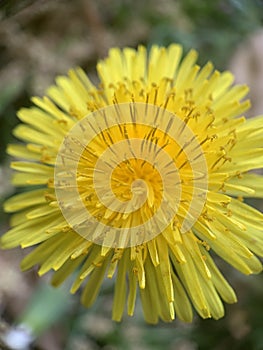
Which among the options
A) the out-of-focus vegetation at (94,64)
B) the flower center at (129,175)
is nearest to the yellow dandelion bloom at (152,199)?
the flower center at (129,175)

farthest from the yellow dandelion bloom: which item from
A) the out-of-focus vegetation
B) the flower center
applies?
the out-of-focus vegetation

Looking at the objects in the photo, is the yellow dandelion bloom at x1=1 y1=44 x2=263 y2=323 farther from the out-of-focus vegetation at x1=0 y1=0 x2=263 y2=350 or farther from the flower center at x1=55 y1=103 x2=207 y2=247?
the out-of-focus vegetation at x1=0 y1=0 x2=263 y2=350

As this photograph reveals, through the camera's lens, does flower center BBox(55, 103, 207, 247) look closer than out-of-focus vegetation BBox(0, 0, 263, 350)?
Yes

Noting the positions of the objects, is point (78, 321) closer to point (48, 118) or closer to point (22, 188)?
point (22, 188)

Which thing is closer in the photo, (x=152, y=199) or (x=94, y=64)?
(x=152, y=199)

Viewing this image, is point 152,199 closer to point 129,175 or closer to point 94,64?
point 129,175

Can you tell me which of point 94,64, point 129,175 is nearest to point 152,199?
point 129,175

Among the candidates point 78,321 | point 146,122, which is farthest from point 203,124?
point 78,321

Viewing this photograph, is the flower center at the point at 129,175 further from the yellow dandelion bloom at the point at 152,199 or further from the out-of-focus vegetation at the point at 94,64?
the out-of-focus vegetation at the point at 94,64
